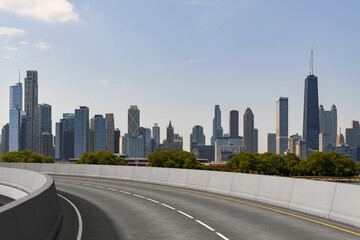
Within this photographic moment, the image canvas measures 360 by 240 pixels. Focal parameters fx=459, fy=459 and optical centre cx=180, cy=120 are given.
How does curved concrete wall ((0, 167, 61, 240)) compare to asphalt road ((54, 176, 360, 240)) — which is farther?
asphalt road ((54, 176, 360, 240))

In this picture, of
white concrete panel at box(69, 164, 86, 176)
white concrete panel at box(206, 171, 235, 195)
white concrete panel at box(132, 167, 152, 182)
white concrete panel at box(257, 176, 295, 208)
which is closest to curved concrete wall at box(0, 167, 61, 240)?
white concrete panel at box(257, 176, 295, 208)

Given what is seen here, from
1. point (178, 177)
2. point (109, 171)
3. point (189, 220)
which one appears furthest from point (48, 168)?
point (189, 220)

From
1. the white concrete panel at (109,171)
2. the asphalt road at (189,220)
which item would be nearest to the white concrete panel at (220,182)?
the asphalt road at (189,220)

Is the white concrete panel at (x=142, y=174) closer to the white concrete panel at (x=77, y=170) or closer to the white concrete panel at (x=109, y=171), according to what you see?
the white concrete panel at (x=109, y=171)

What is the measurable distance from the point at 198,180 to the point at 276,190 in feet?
30.8

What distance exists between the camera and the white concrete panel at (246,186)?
23.4 metres

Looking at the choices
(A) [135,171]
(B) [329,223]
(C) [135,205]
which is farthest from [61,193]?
(B) [329,223]

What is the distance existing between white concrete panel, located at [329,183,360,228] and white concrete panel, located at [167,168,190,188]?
16093 millimetres

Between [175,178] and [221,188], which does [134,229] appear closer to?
[221,188]

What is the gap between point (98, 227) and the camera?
1523 centimetres

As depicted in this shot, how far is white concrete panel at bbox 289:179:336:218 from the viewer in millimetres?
17203

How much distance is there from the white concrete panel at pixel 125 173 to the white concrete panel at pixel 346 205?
2463 cm

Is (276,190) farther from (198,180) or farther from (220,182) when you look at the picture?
(198,180)

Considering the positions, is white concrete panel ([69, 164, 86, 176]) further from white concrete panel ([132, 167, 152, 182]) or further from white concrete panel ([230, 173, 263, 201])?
white concrete panel ([230, 173, 263, 201])
